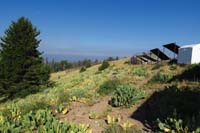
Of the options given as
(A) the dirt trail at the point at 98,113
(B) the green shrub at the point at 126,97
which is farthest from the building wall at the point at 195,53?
(B) the green shrub at the point at 126,97

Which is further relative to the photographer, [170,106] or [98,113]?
[98,113]

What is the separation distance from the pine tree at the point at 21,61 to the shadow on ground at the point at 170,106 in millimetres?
17952

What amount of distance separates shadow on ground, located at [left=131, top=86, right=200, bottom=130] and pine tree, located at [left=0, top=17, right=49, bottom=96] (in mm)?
17952

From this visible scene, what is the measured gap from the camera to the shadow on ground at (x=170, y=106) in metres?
10.6

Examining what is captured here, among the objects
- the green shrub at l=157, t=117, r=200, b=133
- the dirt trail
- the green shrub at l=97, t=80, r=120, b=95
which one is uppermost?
the green shrub at l=157, t=117, r=200, b=133

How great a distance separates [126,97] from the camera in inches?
511

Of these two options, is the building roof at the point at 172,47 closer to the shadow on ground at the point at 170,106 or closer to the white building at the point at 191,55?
the white building at the point at 191,55

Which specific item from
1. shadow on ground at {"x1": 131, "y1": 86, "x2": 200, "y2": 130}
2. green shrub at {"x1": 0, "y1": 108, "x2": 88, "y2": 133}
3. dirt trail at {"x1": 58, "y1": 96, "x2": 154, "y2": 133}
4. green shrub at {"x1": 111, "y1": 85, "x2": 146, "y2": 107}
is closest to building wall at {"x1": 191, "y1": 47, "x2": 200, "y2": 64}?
shadow on ground at {"x1": 131, "y1": 86, "x2": 200, "y2": 130}

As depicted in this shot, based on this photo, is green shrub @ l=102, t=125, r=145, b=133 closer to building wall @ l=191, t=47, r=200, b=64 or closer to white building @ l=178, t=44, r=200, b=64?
white building @ l=178, t=44, r=200, b=64

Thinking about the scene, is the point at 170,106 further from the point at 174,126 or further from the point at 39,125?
the point at 39,125

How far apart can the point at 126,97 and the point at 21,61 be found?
18.4 metres

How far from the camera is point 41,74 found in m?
30.4

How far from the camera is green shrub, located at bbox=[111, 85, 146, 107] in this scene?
41.9 ft

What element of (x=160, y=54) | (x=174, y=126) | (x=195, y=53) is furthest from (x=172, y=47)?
(x=174, y=126)
